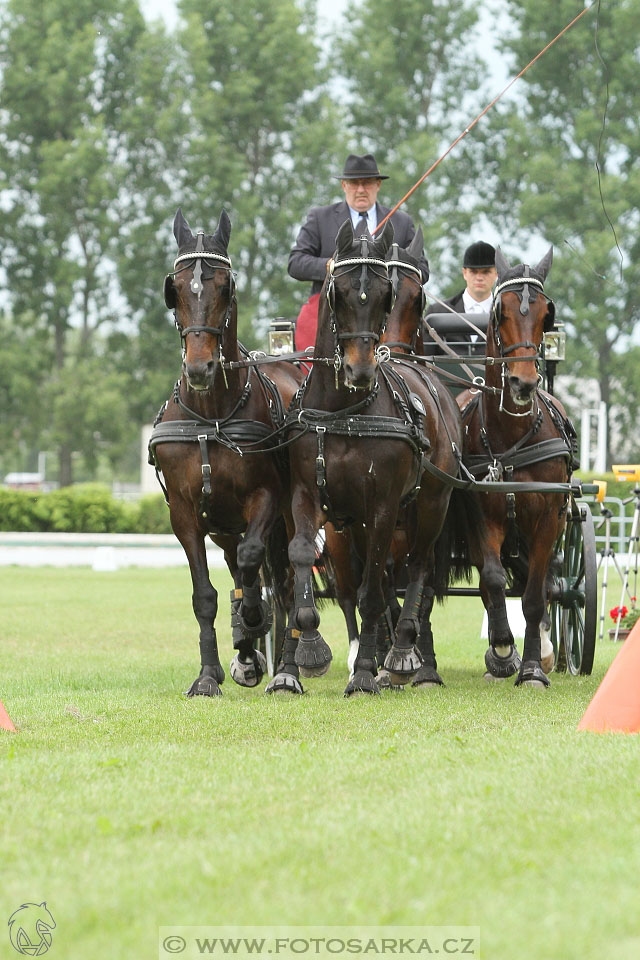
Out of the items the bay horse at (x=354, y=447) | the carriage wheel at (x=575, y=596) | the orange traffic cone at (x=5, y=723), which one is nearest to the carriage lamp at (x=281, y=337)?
the bay horse at (x=354, y=447)

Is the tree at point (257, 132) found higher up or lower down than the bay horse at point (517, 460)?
higher up

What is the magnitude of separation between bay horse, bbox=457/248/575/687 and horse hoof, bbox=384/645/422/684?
0.61 meters

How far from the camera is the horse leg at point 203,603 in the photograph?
7297mm

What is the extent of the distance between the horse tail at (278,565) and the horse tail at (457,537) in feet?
3.09

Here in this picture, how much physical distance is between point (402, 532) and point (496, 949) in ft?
18.8

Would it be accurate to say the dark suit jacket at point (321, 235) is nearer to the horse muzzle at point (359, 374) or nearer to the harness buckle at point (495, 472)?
the harness buckle at point (495, 472)

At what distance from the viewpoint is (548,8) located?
105ft

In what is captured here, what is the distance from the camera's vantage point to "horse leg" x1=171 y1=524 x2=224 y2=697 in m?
7.30

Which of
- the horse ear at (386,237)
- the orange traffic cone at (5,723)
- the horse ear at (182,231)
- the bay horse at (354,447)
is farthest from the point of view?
the horse ear at (182,231)

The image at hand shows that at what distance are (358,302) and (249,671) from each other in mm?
2393

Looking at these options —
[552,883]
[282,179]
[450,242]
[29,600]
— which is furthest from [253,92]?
[552,883]

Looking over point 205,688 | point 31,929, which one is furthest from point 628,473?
point 31,929

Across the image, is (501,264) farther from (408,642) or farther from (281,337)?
(408,642)

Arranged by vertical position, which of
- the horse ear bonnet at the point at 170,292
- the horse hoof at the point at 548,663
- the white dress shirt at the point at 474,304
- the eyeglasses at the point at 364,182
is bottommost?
the horse hoof at the point at 548,663
